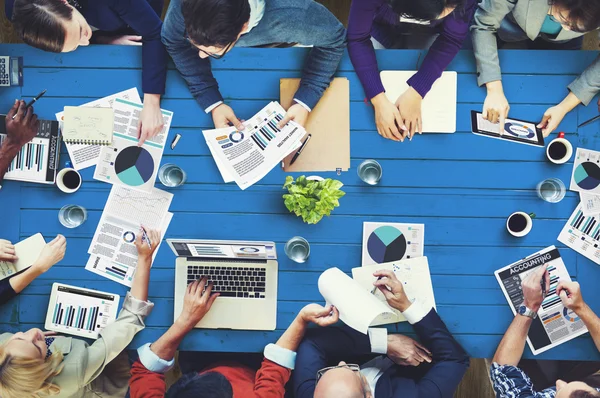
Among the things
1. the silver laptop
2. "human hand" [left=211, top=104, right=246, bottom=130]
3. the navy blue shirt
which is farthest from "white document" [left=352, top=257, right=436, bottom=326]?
the navy blue shirt

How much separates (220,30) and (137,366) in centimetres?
138

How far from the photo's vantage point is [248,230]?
2.25 m

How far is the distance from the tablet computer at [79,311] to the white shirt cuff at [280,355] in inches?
26.0

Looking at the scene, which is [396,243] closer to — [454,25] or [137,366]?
[454,25]

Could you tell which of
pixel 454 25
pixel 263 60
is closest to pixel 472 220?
pixel 454 25

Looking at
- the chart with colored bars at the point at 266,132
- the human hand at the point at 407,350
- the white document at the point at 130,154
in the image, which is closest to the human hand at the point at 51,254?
the white document at the point at 130,154

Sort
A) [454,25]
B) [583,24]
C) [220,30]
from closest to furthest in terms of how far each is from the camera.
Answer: [220,30], [583,24], [454,25]

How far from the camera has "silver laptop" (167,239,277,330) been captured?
2225mm

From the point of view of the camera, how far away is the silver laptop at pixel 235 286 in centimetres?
222

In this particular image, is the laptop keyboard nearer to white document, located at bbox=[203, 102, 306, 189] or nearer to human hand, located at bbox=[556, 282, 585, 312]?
white document, located at bbox=[203, 102, 306, 189]

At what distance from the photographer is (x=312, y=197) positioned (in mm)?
2119

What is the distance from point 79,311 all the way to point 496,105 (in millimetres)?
1923

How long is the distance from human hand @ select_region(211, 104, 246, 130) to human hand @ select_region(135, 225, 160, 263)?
1.70 feet

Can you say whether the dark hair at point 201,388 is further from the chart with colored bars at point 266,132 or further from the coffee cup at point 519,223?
the coffee cup at point 519,223
